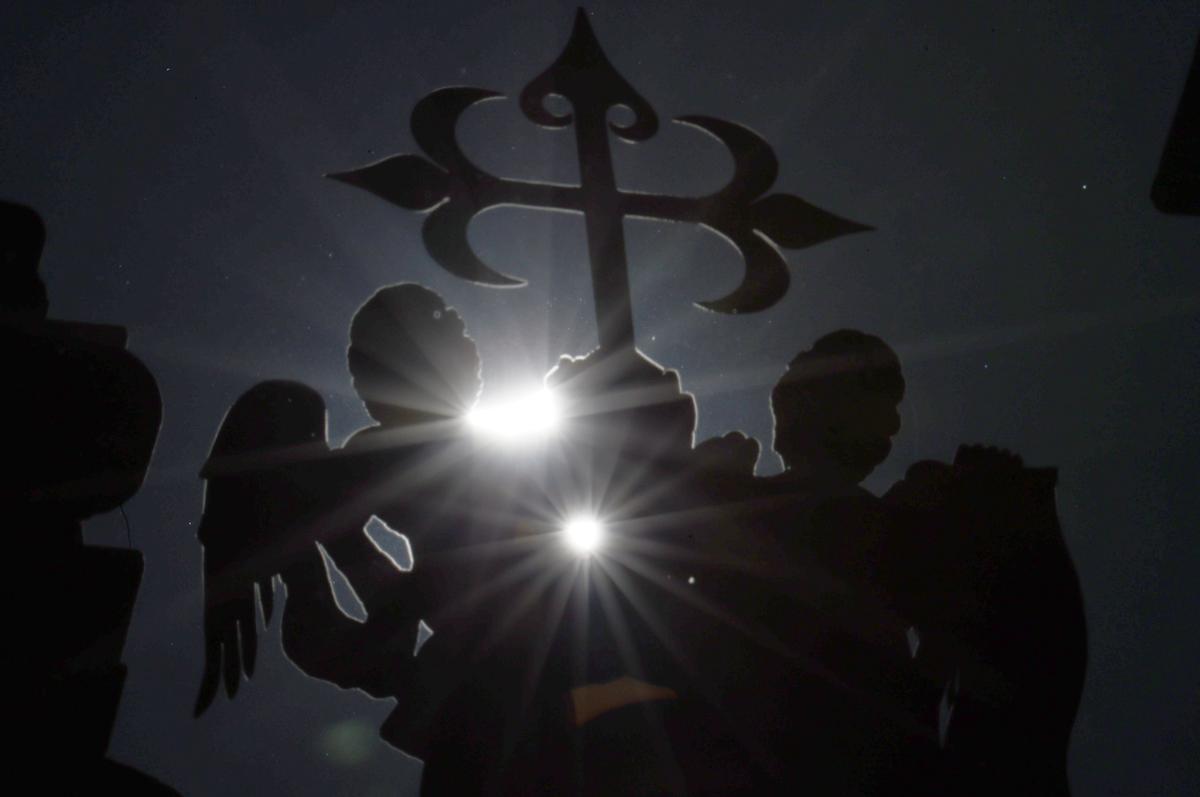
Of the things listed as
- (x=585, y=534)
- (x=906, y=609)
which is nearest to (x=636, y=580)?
(x=585, y=534)

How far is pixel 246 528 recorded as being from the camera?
6.48 feet

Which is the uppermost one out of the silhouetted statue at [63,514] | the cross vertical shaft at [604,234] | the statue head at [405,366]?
the cross vertical shaft at [604,234]

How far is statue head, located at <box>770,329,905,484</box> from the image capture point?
214cm

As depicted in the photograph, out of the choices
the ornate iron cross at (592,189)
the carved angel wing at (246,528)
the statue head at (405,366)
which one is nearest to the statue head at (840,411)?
the ornate iron cross at (592,189)

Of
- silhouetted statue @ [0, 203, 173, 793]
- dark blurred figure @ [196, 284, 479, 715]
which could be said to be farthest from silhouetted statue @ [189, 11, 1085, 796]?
silhouetted statue @ [0, 203, 173, 793]

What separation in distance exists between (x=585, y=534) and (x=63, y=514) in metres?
1.03

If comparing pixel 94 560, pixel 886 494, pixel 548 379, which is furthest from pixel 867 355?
pixel 94 560

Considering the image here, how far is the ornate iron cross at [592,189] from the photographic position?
7.54ft

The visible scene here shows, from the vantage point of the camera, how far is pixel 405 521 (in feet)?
6.61

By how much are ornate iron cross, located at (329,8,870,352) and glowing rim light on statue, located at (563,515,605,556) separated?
2.10 feet

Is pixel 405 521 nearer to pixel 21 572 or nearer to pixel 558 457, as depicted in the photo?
pixel 558 457

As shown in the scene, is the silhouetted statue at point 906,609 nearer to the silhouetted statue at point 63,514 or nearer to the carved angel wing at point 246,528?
the carved angel wing at point 246,528

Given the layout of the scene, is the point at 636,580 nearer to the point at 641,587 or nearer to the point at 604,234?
the point at 641,587

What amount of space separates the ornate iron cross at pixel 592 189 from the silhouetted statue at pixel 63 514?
762 millimetres
